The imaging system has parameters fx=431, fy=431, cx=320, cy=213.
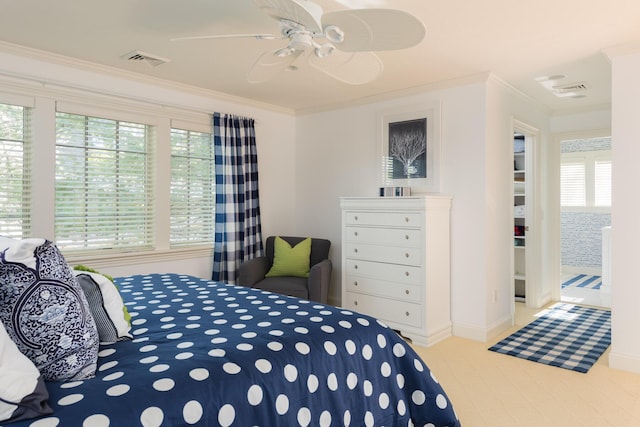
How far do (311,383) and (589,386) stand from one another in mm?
2335

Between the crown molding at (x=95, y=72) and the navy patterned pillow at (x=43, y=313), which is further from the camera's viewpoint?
the crown molding at (x=95, y=72)

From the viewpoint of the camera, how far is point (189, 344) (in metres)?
1.59

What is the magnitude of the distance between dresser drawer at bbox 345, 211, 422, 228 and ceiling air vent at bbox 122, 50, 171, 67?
2.13 metres

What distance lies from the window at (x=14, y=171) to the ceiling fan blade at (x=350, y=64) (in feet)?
7.82

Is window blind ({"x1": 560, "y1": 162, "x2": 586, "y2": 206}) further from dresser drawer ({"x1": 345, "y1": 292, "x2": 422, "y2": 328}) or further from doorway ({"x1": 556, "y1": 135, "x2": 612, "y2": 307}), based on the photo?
dresser drawer ({"x1": 345, "y1": 292, "x2": 422, "y2": 328})

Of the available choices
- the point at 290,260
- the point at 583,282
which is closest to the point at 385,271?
the point at 290,260

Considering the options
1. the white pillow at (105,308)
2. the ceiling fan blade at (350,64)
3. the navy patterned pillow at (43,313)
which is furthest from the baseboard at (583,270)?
the navy patterned pillow at (43,313)

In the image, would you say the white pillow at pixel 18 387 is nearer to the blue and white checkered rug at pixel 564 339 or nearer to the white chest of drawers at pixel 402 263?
the white chest of drawers at pixel 402 263

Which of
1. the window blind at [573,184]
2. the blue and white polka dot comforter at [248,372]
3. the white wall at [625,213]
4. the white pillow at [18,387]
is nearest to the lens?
the white pillow at [18,387]

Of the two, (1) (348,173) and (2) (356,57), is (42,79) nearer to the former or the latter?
(2) (356,57)

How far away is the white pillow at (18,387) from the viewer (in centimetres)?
106

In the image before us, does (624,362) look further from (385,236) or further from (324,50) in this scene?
(324,50)

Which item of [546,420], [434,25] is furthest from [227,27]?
[546,420]

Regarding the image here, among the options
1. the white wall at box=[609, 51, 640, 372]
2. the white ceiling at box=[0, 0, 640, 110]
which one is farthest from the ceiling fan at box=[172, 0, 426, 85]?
the white wall at box=[609, 51, 640, 372]
